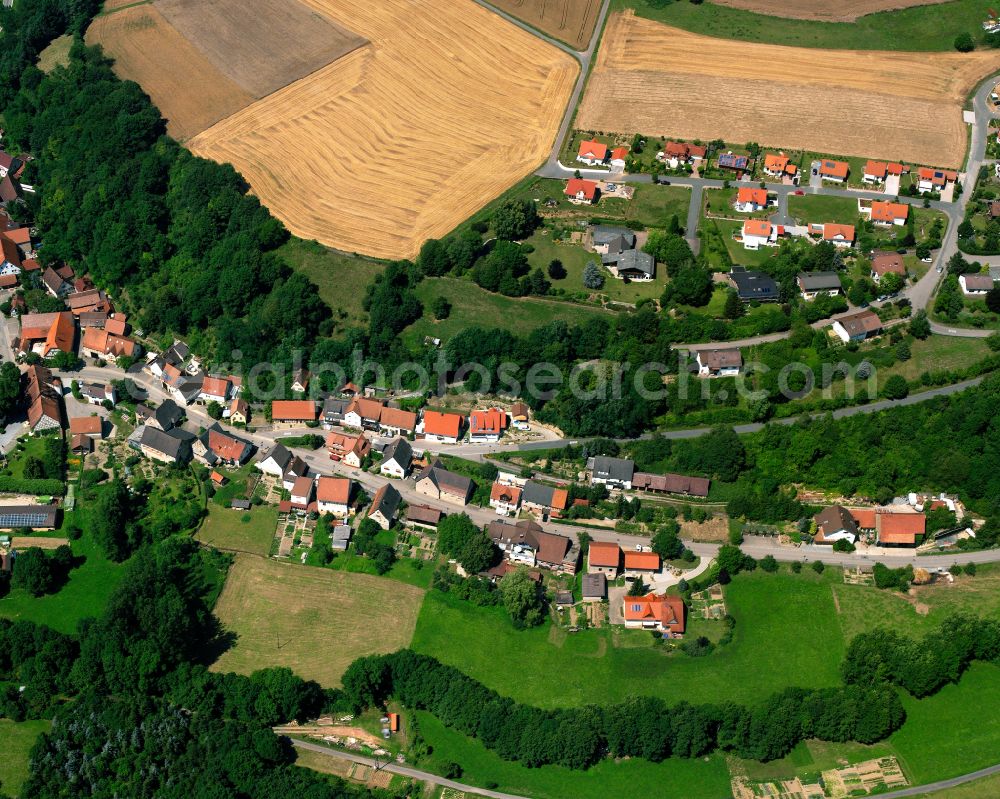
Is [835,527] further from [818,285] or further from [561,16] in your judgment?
[561,16]

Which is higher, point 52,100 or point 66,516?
point 52,100

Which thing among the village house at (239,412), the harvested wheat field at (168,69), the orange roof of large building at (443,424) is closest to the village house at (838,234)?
the orange roof of large building at (443,424)

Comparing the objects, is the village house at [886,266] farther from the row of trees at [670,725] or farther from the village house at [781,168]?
the row of trees at [670,725]

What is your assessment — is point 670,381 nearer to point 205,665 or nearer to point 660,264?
point 660,264

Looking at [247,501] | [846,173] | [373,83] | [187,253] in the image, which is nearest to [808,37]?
[846,173]

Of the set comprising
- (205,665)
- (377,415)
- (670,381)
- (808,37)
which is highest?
(808,37)

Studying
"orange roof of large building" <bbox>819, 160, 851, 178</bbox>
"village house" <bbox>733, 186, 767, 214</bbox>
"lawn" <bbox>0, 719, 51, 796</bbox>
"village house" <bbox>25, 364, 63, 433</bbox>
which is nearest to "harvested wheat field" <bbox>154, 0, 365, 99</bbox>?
"village house" <bbox>25, 364, 63, 433</bbox>
